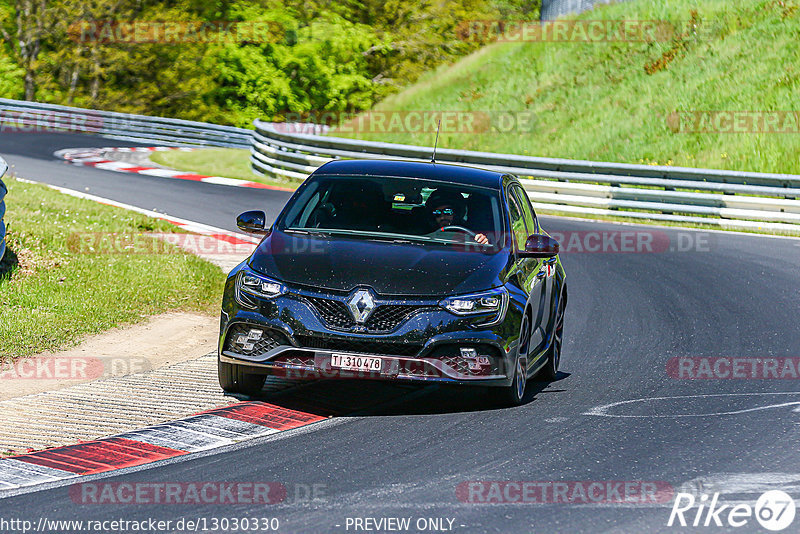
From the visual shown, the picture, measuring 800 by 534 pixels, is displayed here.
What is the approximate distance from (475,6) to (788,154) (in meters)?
37.0

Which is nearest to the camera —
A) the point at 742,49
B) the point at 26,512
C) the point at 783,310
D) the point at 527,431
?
the point at 26,512

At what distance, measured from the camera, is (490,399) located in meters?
8.00

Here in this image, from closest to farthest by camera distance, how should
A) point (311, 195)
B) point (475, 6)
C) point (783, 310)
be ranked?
1. point (311, 195)
2. point (783, 310)
3. point (475, 6)

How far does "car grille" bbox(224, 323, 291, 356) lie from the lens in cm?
754

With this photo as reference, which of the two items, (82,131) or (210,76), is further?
(210,76)

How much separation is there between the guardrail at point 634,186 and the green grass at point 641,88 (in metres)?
5.28

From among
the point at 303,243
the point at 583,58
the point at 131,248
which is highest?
the point at 583,58

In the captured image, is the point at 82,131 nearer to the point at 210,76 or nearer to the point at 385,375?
the point at 210,76

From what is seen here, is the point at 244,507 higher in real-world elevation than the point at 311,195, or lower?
lower

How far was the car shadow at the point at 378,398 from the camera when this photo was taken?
7852mm

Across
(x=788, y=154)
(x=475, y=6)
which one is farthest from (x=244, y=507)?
(x=475, y=6)
